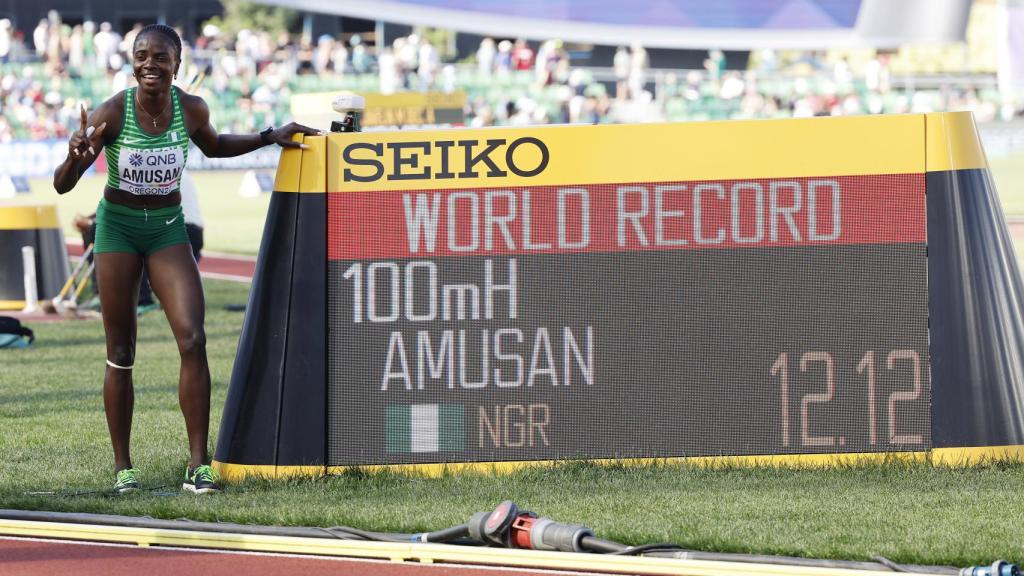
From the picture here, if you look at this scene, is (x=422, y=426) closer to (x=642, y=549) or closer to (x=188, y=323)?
(x=188, y=323)

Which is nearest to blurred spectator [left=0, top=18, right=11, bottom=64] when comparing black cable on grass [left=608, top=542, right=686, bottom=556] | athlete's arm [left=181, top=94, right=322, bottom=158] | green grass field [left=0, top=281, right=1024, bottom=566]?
green grass field [left=0, top=281, right=1024, bottom=566]

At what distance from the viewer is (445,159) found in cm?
686

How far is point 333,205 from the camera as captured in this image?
22.6 ft

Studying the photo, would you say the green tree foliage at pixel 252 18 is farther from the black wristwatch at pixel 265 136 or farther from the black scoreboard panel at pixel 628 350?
the black scoreboard panel at pixel 628 350

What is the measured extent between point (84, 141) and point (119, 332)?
0.90 m

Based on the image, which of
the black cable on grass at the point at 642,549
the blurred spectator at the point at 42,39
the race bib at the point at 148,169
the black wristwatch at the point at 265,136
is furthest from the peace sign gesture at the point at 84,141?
the blurred spectator at the point at 42,39

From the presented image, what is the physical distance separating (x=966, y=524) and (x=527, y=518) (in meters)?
1.49

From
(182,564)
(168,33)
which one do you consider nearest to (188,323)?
(168,33)

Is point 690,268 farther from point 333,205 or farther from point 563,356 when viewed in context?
point 333,205

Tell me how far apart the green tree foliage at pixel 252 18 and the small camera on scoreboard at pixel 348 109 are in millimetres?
50714

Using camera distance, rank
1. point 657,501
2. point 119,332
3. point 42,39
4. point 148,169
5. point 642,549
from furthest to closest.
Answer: point 42,39
point 119,332
point 148,169
point 657,501
point 642,549

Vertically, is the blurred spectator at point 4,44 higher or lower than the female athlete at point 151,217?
higher

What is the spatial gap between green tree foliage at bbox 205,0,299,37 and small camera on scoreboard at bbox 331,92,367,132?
50714 mm

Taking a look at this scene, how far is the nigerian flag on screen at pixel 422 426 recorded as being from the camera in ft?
22.5
